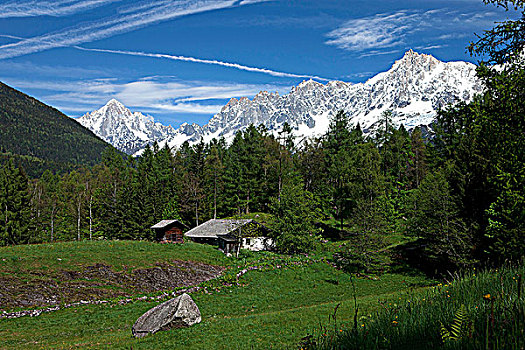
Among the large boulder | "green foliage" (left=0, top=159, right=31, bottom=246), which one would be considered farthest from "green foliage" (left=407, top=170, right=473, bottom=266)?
"green foliage" (left=0, top=159, right=31, bottom=246)

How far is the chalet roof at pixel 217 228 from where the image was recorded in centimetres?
5452

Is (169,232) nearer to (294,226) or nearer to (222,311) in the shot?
(294,226)

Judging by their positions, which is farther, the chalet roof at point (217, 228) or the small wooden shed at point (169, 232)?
the small wooden shed at point (169, 232)

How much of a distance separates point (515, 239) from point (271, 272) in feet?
76.8

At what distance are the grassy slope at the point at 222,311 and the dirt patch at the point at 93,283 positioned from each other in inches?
104

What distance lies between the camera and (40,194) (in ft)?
308

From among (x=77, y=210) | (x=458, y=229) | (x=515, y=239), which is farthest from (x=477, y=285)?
(x=77, y=210)

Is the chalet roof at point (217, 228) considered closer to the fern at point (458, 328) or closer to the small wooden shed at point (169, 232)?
the small wooden shed at point (169, 232)

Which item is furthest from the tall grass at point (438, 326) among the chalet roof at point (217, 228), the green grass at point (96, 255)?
the chalet roof at point (217, 228)

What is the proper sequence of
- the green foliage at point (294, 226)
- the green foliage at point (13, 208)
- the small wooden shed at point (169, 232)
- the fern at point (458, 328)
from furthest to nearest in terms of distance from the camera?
the small wooden shed at point (169, 232) → the green foliage at point (13, 208) → the green foliage at point (294, 226) → the fern at point (458, 328)

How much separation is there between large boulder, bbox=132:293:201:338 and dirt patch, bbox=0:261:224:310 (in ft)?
45.6

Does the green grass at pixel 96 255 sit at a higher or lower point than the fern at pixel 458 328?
lower

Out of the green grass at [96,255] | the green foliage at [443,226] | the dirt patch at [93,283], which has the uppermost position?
the green foliage at [443,226]

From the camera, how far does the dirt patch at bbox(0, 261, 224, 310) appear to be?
88.6ft
